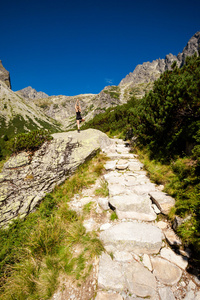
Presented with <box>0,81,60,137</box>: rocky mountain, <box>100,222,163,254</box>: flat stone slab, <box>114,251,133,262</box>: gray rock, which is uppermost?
<box>0,81,60,137</box>: rocky mountain

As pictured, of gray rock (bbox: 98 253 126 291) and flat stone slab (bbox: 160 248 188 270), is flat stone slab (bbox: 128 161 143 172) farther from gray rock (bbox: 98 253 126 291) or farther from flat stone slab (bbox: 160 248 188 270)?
gray rock (bbox: 98 253 126 291)

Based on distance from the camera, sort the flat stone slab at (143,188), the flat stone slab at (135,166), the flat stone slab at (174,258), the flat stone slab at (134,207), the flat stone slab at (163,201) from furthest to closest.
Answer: the flat stone slab at (135,166) < the flat stone slab at (143,188) < the flat stone slab at (134,207) < the flat stone slab at (163,201) < the flat stone slab at (174,258)

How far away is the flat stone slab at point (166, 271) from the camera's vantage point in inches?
95.9

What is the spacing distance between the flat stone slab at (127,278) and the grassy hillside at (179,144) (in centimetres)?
121

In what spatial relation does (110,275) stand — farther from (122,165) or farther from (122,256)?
(122,165)

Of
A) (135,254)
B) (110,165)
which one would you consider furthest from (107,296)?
(110,165)

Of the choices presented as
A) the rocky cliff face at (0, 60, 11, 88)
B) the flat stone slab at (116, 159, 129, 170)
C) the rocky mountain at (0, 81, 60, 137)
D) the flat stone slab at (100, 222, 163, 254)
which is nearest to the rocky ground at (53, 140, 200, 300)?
the flat stone slab at (100, 222, 163, 254)

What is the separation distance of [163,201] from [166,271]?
68.2 inches

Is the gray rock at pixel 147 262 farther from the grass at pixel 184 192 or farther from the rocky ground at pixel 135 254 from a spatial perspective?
the grass at pixel 184 192

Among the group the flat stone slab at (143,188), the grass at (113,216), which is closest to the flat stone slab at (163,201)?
the flat stone slab at (143,188)

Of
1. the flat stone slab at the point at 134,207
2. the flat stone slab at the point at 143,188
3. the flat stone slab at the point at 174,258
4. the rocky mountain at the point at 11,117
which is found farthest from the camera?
the rocky mountain at the point at 11,117

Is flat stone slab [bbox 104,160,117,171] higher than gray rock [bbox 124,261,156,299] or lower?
higher

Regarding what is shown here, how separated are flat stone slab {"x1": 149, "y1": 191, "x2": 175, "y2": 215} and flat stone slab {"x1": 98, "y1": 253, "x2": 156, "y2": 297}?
1671mm

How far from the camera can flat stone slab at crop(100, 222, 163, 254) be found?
117 inches
